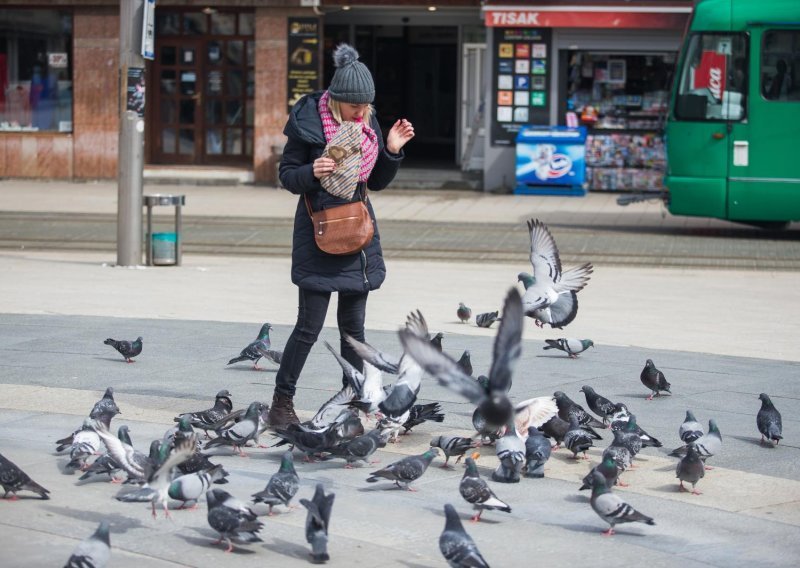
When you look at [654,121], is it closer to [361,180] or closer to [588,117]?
[588,117]

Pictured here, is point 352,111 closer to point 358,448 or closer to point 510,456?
point 358,448

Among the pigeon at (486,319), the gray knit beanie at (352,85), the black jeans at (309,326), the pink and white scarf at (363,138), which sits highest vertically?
the gray knit beanie at (352,85)

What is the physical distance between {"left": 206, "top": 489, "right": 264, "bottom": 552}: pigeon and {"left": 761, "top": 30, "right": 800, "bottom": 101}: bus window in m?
14.8

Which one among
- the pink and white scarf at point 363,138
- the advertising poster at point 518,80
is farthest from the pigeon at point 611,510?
the advertising poster at point 518,80

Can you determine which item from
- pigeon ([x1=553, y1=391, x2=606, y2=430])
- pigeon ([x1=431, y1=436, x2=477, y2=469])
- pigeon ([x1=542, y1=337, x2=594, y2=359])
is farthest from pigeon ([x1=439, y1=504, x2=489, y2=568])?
pigeon ([x1=542, y1=337, x2=594, y2=359])

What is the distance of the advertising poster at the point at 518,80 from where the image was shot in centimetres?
2511

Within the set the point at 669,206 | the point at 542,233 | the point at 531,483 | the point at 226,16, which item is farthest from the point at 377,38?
the point at 531,483

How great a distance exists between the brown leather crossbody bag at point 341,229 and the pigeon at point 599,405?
1.67 meters

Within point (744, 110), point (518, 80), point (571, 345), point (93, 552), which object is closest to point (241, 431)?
point (93, 552)

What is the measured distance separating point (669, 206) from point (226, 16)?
1082 centimetres

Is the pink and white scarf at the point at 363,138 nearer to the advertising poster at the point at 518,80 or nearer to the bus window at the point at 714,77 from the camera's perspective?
the bus window at the point at 714,77

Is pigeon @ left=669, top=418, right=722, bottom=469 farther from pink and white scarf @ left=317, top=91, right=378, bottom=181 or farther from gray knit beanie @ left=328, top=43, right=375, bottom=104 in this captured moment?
gray knit beanie @ left=328, top=43, right=375, bottom=104

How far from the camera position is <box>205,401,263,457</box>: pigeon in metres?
6.93

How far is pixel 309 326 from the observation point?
7383mm
